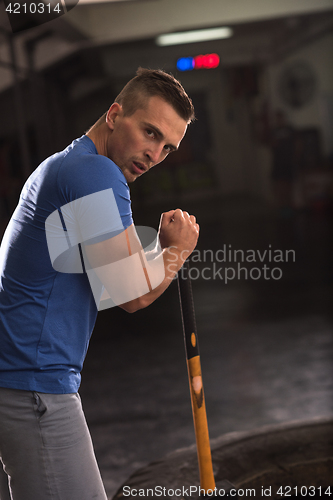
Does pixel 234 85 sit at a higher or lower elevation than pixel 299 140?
higher

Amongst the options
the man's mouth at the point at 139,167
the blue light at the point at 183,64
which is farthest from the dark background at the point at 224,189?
the man's mouth at the point at 139,167

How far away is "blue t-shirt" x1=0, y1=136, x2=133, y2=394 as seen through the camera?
2.43 feet

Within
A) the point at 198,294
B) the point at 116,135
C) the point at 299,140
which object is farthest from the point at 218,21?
the point at 116,135

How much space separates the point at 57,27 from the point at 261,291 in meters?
2.64

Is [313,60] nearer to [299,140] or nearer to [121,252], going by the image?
[299,140]

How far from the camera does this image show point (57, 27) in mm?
3242

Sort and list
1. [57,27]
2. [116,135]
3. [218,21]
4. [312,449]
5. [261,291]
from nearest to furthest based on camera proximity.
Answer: [116,135] < [312,449] < [57,27] < [218,21] < [261,291]

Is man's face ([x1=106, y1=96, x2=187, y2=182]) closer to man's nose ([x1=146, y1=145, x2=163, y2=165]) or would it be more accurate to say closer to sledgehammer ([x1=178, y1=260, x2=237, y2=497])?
man's nose ([x1=146, y1=145, x2=163, y2=165])

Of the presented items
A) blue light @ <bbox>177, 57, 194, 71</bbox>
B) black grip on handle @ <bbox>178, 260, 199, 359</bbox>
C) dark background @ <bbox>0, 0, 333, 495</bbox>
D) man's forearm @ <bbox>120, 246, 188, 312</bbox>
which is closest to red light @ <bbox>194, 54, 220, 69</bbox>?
dark background @ <bbox>0, 0, 333, 495</bbox>

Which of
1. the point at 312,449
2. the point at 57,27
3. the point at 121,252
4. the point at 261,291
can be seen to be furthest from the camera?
the point at 261,291

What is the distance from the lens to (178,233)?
2.93 feet

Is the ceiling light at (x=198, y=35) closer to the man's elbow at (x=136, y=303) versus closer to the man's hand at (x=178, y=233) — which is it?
the man's hand at (x=178, y=233)

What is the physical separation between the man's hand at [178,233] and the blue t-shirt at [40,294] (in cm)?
16

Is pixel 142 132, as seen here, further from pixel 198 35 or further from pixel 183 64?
pixel 198 35
